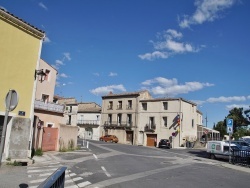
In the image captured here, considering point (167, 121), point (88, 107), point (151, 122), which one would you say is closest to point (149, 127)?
point (151, 122)

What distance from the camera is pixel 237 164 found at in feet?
62.4

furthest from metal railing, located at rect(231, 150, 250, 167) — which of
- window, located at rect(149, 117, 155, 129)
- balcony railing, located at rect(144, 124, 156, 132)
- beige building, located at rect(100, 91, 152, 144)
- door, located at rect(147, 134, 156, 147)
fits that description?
beige building, located at rect(100, 91, 152, 144)

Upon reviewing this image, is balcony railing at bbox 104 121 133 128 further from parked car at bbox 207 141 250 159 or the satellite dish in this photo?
the satellite dish

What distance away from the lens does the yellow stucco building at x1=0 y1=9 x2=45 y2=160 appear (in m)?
14.5

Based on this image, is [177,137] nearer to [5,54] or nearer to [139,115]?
[139,115]

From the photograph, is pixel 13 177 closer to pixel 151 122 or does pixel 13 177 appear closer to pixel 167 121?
pixel 167 121

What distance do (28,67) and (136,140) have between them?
1481 inches

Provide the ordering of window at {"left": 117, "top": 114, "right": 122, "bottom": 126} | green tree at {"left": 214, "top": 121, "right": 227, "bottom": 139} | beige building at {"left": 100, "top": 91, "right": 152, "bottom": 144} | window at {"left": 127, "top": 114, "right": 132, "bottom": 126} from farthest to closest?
green tree at {"left": 214, "top": 121, "right": 227, "bottom": 139} < window at {"left": 117, "top": 114, "right": 122, "bottom": 126} < window at {"left": 127, "top": 114, "right": 132, "bottom": 126} < beige building at {"left": 100, "top": 91, "right": 152, "bottom": 144}

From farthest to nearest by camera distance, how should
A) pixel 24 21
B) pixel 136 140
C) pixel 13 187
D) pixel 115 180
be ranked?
1. pixel 136 140
2. pixel 24 21
3. pixel 115 180
4. pixel 13 187

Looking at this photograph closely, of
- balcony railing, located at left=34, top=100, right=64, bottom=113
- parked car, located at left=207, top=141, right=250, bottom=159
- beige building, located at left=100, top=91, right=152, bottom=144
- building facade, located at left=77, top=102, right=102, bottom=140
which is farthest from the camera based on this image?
building facade, located at left=77, top=102, right=102, bottom=140

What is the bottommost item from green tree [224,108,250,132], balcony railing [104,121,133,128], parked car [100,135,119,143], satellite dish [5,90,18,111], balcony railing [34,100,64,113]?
parked car [100,135,119,143]

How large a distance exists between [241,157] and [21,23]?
54.0ft

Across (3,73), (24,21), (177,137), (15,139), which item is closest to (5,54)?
(3,73)

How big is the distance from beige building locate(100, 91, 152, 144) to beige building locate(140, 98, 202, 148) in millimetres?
1194
